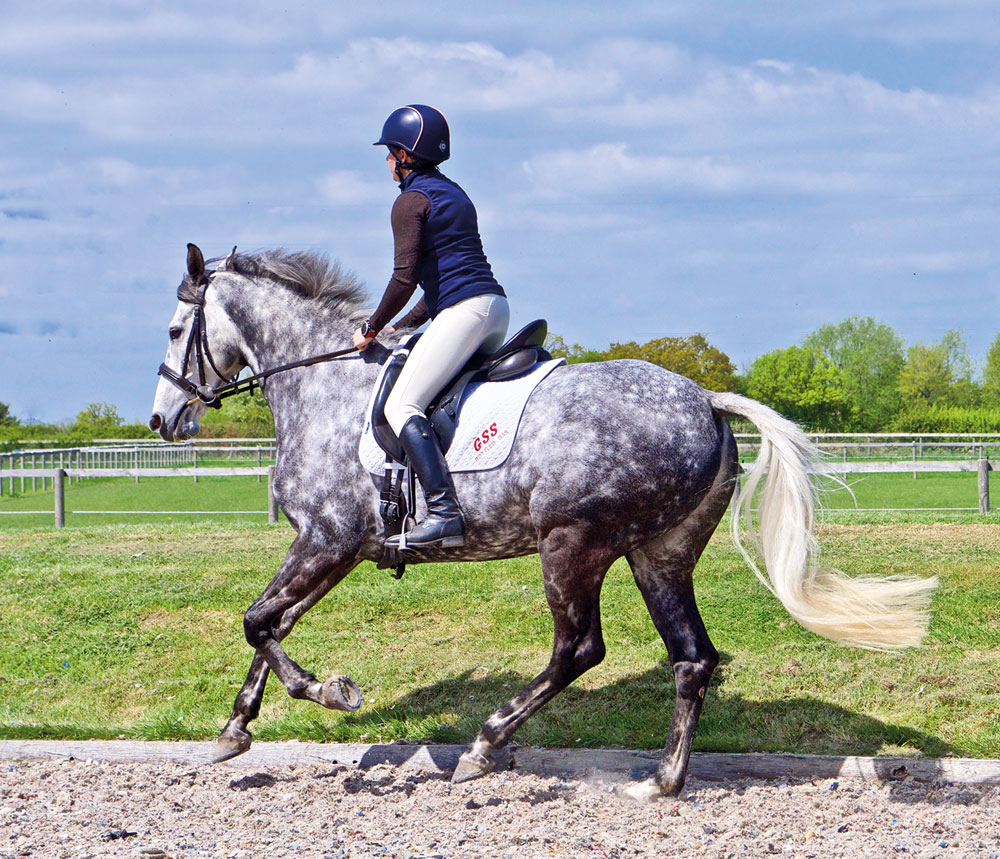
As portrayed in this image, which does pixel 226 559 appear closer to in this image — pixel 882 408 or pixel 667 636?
pixel 667 636

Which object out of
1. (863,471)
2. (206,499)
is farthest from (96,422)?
(863,471)

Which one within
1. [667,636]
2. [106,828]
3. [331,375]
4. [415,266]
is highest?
[415,266]

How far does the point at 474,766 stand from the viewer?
5051 millimetres

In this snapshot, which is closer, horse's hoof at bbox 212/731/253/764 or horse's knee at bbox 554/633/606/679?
horse's knee at bbox 554/633/606/679

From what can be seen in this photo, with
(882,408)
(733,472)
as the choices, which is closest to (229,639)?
(733,472)

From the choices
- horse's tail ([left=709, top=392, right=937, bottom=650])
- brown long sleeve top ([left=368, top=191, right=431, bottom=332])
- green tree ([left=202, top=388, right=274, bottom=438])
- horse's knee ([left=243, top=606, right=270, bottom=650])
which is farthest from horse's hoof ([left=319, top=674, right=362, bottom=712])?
green tree ([left=202, top=388, right=274, bottom=438])

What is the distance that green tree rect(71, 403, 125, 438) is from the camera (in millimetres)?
55312

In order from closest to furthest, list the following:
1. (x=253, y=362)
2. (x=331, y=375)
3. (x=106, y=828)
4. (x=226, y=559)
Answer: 1. (x=106, y=828)
2. (x=331, y=375)
3. (x=253, y=362)
4. (x=226, y=559)

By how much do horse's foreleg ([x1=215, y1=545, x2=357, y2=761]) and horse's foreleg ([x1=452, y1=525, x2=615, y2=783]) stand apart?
0.71 m

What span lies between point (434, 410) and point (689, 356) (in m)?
54.8

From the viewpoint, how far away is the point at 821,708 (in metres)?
6.08

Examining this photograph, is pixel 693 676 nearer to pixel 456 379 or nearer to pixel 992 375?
pixel 456 379

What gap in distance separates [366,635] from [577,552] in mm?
3536

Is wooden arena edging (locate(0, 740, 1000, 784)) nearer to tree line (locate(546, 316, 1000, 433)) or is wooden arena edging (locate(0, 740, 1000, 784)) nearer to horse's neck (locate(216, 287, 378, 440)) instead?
horse's neck (locate(216, 287, 378, 440))
